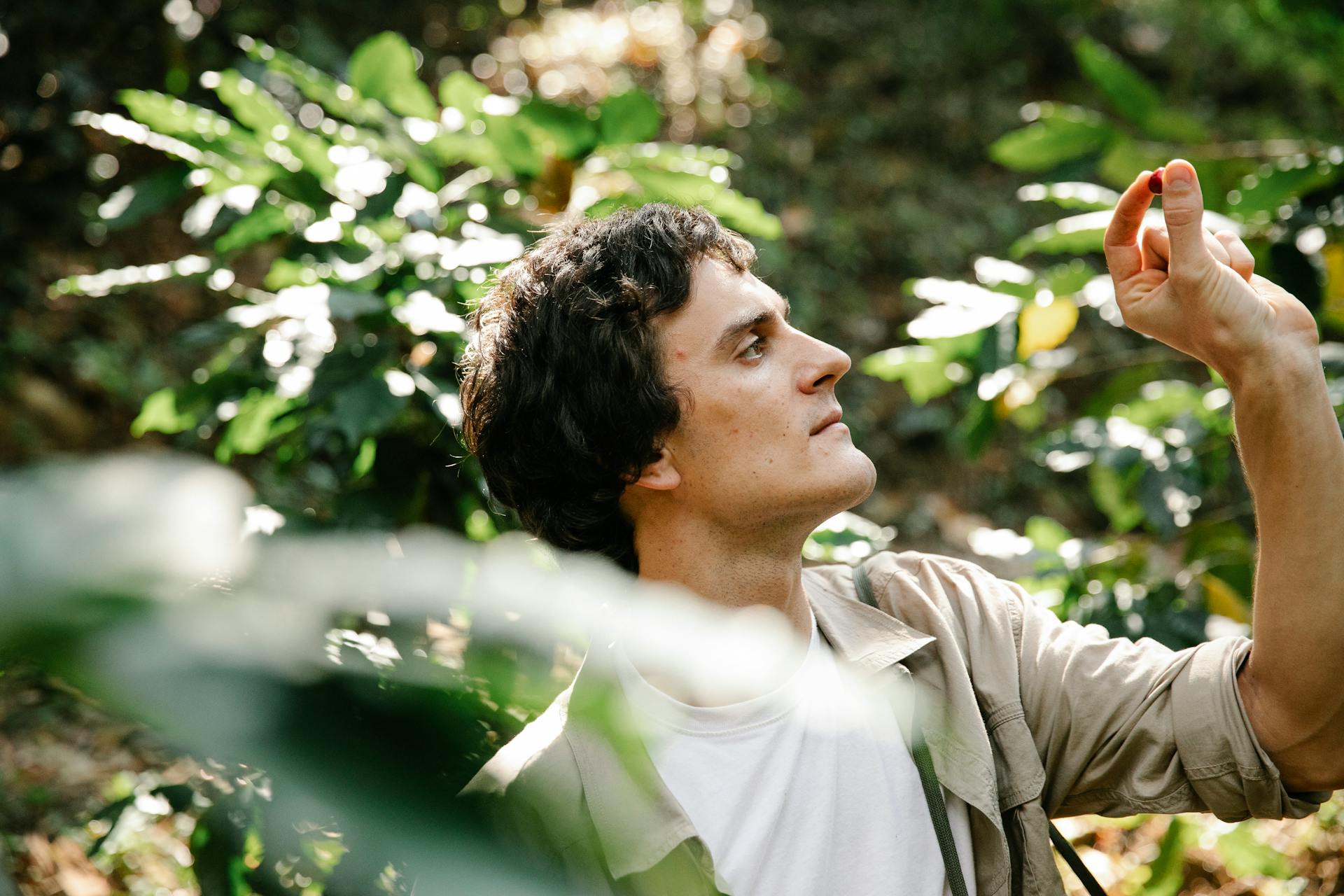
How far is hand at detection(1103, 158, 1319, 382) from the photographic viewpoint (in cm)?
112

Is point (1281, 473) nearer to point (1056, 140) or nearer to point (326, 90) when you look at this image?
point (1056, 140)

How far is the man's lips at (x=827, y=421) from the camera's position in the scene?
1474mm

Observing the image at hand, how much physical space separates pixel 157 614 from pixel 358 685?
0.05 meters

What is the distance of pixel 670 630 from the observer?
62cm

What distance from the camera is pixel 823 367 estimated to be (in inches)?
58.5

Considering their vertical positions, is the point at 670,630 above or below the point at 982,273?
above

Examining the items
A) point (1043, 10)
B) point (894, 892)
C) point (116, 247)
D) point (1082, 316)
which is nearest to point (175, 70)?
point (116, 247)

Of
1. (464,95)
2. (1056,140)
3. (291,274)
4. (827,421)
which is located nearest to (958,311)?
(1056,140)

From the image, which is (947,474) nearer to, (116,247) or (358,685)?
(116,247)

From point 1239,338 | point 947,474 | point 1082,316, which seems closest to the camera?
point 1239,338

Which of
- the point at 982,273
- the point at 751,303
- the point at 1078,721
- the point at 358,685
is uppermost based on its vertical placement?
the point at 358,685

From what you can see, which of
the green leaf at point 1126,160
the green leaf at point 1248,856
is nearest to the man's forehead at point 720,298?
the green leaf at point 1126,160

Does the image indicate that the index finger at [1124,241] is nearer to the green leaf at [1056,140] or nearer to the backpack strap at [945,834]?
the backpack strap at [945,834]

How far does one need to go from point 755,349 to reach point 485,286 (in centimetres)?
52
